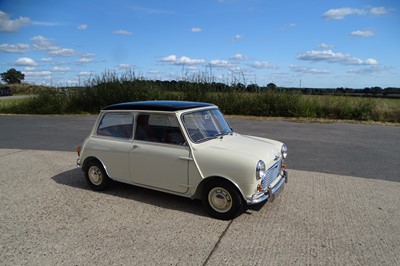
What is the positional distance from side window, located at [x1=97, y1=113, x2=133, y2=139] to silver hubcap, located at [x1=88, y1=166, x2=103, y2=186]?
576 millimetres

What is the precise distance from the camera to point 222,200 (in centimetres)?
430

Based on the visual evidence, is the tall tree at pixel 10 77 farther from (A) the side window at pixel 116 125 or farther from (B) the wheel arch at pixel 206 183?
(B) the wheel arch at pixel 206 183

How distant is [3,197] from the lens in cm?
524

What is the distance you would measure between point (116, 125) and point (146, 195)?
47.6 inches

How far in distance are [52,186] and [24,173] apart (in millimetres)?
1229

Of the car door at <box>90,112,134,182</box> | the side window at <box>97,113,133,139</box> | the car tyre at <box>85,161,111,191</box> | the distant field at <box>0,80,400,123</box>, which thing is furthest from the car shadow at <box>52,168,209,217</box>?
the distant field at <box>0,80,400,123</box>

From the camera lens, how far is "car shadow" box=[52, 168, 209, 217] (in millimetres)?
4746

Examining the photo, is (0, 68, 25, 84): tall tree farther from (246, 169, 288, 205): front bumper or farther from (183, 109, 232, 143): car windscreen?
(246, 169, 288, 205): front bumper

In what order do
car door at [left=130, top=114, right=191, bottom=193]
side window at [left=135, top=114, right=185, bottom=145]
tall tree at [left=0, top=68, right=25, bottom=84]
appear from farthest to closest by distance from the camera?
tall tree at [left=0, top=68, right=25, bottom=84]
side window at [left=135, top=114, right=185, bottom=145]
car door at [left=130, top=114, right=191, bottom=193]

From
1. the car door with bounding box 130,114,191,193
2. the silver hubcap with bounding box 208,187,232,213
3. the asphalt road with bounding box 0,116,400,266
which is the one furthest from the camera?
the car door with bounding box 130,114,191,193

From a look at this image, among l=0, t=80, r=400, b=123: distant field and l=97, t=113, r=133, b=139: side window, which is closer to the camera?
l=97, t=113, r=133, b=139: side window

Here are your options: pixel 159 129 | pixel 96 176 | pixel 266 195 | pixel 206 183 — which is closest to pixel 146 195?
pixel 96 176

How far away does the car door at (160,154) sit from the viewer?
4.59 meters

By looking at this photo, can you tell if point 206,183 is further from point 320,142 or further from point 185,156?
point 320,142
